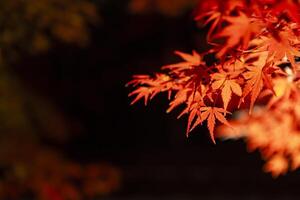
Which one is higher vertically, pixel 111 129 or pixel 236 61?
pixel 236 61

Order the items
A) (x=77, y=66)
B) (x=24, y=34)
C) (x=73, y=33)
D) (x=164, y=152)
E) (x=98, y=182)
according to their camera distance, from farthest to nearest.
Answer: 1. (x=164, y=152)
2. (x=77, y=66)
3. (x=98, y=182)
4. (x=73, y=33)
5. (x=24, y=34)

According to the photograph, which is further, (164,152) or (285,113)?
(164,152)

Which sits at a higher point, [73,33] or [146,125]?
[73,33]

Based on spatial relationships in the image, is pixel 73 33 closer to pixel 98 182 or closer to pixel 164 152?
pixel 98 182

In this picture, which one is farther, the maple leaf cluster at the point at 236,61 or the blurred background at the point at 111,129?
the blurred background at the point at 111,129

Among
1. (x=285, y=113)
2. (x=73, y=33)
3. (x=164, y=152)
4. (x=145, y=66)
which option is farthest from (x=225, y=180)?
(x=285, y=113)

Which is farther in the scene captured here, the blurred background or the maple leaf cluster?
the blurred background

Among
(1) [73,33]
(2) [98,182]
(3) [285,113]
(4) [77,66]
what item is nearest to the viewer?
(3) [285,113]

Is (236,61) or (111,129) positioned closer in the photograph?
(236,61)
